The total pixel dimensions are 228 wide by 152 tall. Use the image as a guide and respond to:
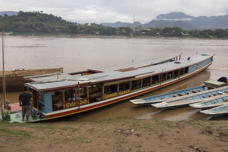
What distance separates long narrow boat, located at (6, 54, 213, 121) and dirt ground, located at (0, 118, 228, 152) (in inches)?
103

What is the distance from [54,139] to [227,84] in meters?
13.8

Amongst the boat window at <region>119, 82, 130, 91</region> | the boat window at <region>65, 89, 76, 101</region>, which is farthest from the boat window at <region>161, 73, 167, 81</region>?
the boat window at <region>65, 89, 76, 101</region>

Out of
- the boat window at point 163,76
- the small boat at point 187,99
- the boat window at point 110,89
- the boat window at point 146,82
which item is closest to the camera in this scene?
the small boat at point 187,99

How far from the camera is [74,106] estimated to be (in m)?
10.1

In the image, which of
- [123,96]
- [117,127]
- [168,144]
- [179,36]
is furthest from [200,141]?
[179,36]

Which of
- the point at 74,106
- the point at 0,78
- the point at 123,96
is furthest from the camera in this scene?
the point at 0,78

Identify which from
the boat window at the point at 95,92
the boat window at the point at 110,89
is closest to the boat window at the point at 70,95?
the boat window at the point at 95,92

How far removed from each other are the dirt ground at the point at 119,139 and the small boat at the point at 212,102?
3.56 meters

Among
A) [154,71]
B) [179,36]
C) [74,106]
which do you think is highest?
[179,36]

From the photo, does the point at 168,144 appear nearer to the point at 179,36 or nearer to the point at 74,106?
the point at 74,106

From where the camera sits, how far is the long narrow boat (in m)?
9.33

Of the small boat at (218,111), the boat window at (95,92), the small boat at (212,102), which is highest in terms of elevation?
the boat window at (95,92)

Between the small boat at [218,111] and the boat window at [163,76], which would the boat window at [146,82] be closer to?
the boat window at [163,76]

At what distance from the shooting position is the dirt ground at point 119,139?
212 inches
